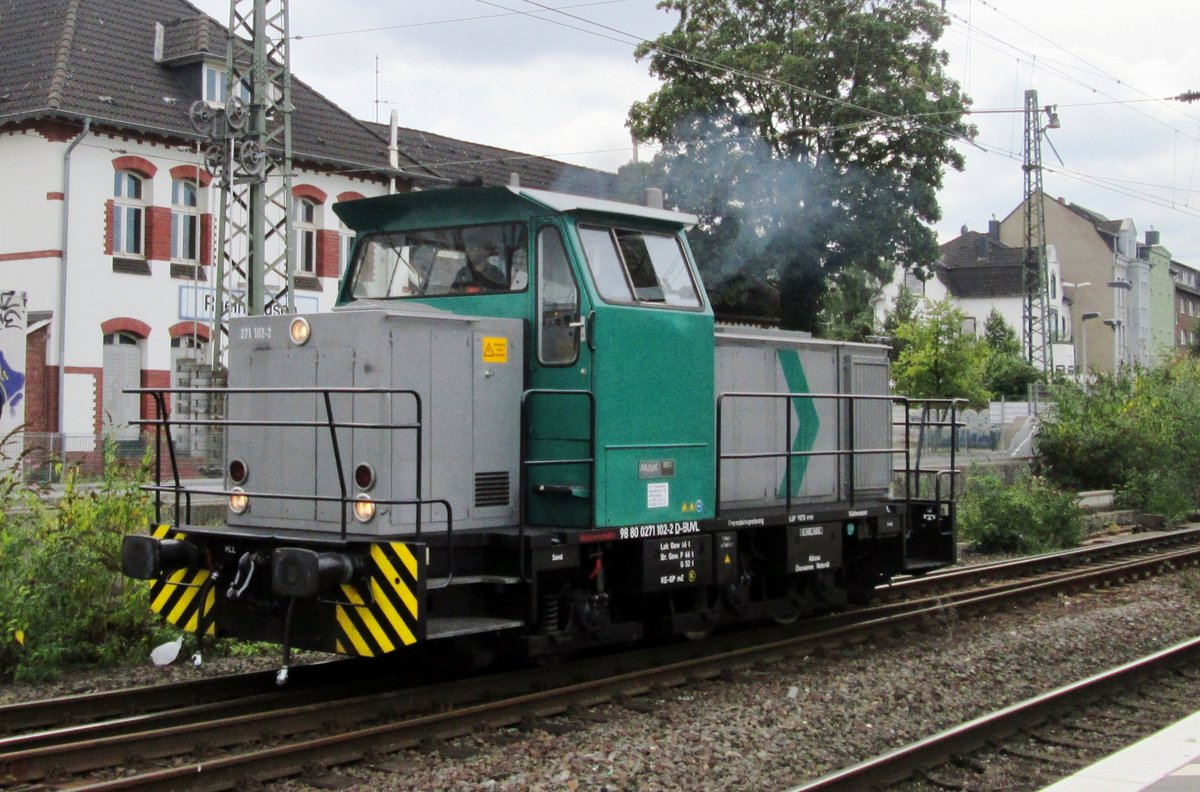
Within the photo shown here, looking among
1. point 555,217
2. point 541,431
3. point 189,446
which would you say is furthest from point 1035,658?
point 189,446

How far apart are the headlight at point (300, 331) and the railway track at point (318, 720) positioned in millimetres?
2156

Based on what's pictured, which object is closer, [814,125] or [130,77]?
[130,77]

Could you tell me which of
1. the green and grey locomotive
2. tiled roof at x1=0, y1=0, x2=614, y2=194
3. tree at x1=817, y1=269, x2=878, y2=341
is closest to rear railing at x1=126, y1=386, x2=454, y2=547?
the green and grey locomotive

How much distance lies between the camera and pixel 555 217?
313 inches

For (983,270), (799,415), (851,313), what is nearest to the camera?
(799,415)

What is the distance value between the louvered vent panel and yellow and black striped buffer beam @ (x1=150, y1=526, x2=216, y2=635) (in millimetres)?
1720

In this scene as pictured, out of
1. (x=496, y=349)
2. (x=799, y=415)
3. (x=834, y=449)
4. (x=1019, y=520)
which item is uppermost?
(x=496, y=349)

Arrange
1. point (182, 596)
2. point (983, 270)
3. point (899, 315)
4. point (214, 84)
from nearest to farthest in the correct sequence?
1. point (182, 596)
2. point (214, 84)
3. point (899, 315)
4. point (983, 270)

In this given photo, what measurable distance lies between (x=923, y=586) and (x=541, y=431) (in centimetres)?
631

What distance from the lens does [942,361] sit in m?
34.9

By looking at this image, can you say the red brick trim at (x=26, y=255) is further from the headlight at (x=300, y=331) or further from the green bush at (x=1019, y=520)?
the headlight at (x=300, y=331)

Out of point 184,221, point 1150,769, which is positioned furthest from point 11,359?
point 184,221

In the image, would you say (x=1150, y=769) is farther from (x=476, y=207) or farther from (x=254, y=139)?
(x=254, y=139)

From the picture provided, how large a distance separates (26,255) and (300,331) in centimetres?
2027
